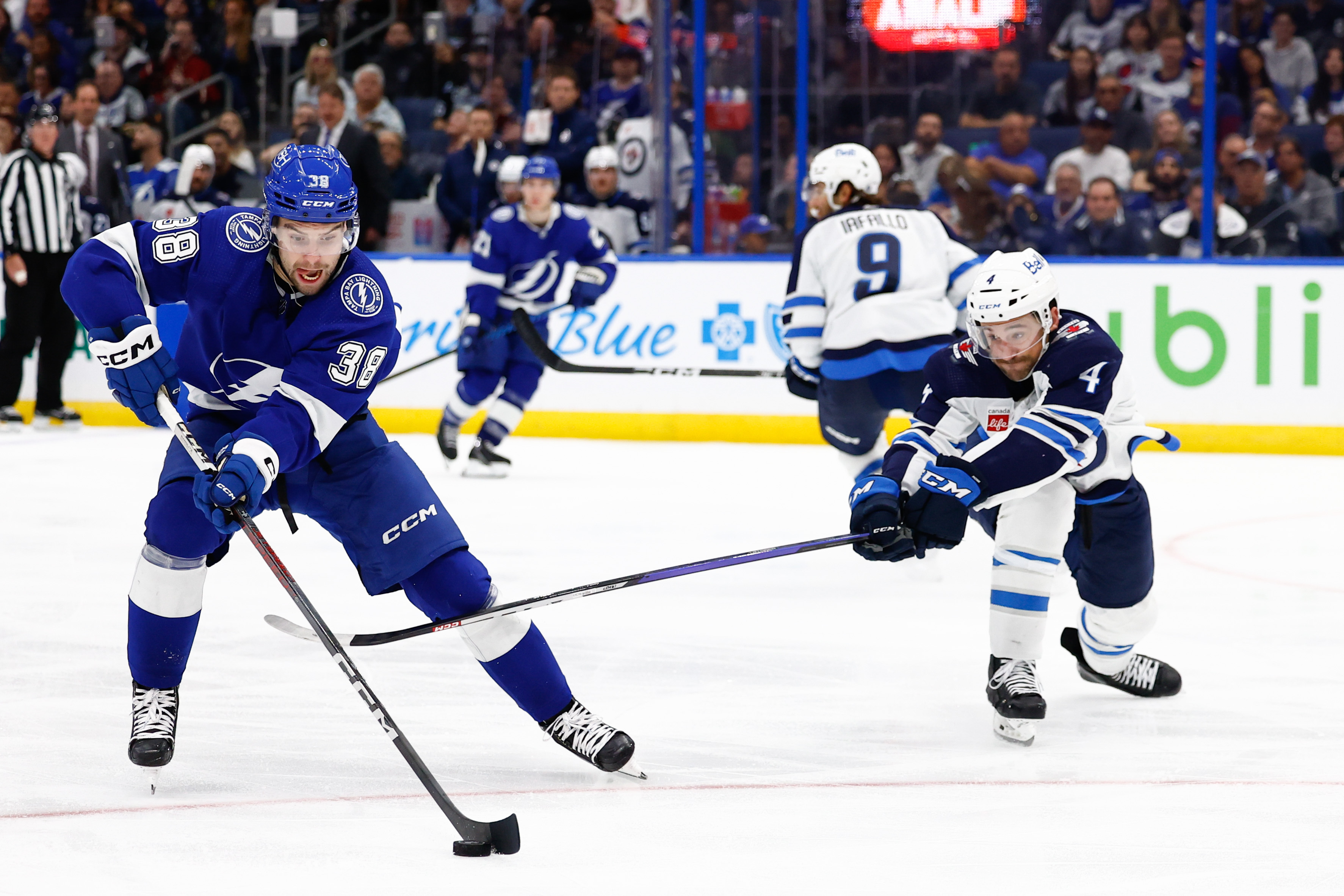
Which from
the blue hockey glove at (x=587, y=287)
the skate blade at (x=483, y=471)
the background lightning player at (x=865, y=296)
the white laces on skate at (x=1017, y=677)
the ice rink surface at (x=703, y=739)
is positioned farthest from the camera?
the blue hockey glove at (x=587, y=287)

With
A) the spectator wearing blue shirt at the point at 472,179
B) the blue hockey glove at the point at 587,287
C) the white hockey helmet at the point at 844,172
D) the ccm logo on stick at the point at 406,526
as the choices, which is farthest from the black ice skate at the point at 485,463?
the ccm logo on stick at the point at 406,526

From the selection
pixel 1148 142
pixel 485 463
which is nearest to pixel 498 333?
pixel 485 463

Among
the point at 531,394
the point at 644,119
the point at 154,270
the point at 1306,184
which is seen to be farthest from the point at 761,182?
the point at 154,270

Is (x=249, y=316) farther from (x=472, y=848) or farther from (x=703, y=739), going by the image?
(x=703, y=739)

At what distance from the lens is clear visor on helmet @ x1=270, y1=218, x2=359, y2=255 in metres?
2.42

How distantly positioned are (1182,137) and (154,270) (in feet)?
17.4

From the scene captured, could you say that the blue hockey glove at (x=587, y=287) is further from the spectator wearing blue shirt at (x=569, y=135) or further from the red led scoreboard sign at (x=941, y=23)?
the red led scoreboard sign at (x=941, y=23)

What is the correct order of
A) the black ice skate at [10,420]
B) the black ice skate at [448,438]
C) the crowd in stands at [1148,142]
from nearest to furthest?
the black ice skate at [448,438] < the crowd in stands at [1148,142] < the black ice skate at [10,420]

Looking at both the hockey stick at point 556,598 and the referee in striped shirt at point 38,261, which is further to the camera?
the referee in striped shirt at point 38,261

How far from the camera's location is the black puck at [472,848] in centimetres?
220

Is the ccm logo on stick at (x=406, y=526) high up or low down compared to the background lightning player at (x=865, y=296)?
down

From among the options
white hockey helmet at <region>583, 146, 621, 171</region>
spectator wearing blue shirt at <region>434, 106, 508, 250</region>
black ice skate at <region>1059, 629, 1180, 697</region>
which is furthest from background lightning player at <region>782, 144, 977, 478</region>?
spectator wearing blue shirt at <region>434, 106, 508, 250</region>

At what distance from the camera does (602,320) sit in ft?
24.0

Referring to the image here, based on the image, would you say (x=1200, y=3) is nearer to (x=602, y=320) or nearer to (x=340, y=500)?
(x=602, y=320)
